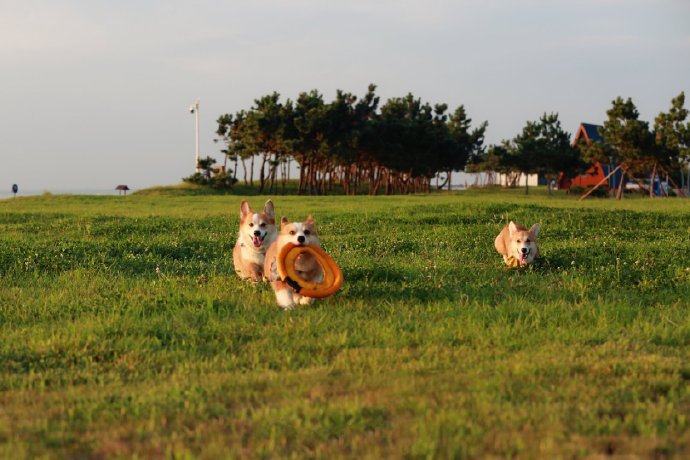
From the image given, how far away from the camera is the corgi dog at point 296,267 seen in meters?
7.95

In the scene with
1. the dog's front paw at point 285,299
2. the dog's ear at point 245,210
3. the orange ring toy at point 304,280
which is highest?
the dog's ear at point 245,210

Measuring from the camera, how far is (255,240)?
930 cm

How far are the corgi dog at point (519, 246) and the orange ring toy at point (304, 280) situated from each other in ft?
13.3

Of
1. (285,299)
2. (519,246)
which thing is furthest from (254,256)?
(519,246)

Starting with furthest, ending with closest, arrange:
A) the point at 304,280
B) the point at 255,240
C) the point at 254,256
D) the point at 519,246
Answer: the point at 519,246
the point at 254,256
the point at 255,240
the point at 304,280

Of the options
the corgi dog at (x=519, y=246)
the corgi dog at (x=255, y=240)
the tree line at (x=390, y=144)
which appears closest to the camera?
the corgi dog at (x=255, y=240)

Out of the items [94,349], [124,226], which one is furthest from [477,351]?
[124,226]

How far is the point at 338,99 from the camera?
63.7 meters

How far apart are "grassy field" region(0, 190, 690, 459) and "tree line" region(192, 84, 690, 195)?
A: 45398 millimetres

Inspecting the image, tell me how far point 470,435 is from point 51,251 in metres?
10.5

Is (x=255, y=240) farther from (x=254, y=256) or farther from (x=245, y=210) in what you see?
(x=245, y=210)

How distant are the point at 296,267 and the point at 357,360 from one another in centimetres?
250

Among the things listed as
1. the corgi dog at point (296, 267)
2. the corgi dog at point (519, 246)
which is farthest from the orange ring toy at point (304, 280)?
the corgi dog at point (519, 246)

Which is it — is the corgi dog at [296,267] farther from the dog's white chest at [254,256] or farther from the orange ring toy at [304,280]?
the dog's white chest at [254,256]
